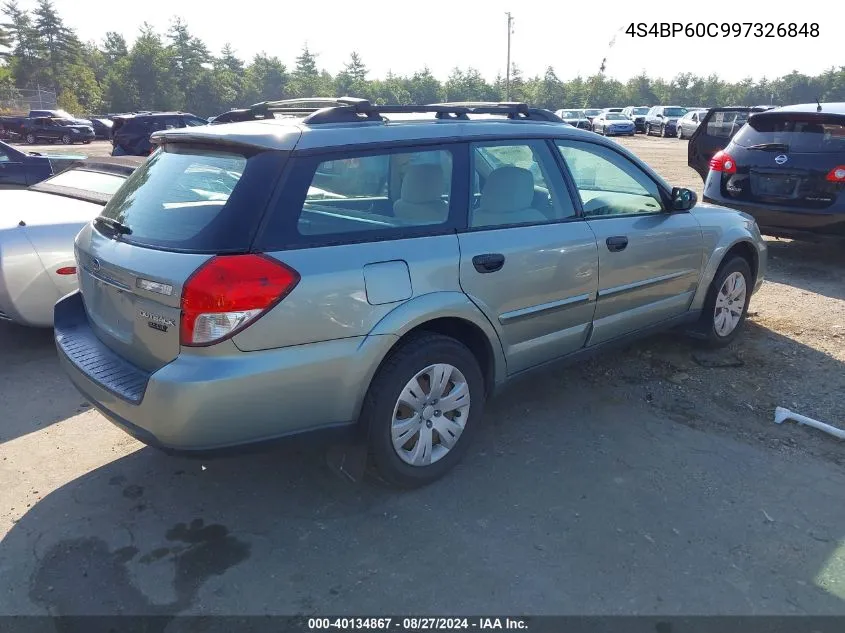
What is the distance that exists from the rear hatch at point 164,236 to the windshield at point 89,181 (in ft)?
8.90

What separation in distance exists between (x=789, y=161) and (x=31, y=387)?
23.4 ft

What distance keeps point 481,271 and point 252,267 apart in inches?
45.6

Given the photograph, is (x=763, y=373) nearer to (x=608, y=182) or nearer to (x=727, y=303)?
(x=727, y=303)

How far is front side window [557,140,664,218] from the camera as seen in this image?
3.99m

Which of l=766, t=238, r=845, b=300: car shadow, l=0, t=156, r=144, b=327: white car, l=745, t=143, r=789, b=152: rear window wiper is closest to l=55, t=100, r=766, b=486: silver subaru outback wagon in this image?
l=0, t=156, r=144, b=327: white car

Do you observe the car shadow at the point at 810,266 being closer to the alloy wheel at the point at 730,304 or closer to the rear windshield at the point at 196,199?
the alloy wheel at the point at 730,304

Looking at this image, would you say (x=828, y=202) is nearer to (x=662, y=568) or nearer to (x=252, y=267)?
(x=662, y=568)

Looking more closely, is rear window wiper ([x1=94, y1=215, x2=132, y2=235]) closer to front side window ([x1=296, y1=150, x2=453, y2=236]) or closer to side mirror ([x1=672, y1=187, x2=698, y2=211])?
front side window ([x1=296, y1=150, x2=453, y2=236])

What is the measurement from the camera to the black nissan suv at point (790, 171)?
22.5ft

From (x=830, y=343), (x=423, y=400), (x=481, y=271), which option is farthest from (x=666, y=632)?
(x=830, y=343)

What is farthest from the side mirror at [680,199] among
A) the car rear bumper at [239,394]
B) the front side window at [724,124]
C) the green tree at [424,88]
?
the green tree at [424,88]

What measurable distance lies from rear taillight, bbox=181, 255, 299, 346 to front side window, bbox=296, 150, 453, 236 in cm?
29

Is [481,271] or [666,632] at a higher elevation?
[481,271]

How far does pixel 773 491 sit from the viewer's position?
3.33 meters
